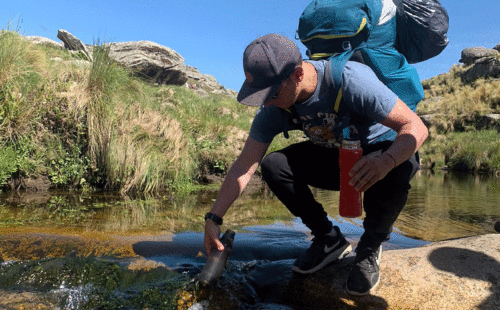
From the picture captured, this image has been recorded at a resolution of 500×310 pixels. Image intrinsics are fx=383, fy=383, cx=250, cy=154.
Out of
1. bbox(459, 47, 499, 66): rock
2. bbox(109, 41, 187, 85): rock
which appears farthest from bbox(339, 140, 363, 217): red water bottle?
bbox(459, 47, 499, 66): rock

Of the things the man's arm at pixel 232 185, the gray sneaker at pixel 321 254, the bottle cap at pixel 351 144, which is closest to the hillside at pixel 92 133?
the man's arm at pixel 232 185

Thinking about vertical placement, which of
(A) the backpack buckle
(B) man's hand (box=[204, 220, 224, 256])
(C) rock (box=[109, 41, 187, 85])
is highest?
(C) rock (box=[109, 41, 187, 85])

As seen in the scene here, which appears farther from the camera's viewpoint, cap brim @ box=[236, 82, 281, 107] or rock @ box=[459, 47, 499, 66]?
rock @ box=[459, 47, 499, 66]

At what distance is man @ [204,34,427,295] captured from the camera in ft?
6.27

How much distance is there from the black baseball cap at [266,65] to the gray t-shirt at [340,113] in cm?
24

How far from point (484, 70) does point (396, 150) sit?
4138 centimetres

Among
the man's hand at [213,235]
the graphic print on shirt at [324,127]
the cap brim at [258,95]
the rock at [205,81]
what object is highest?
the rock at [205,81]

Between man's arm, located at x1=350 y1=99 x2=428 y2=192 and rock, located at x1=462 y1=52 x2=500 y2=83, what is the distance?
129 feet

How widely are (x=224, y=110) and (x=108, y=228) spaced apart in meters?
8.25

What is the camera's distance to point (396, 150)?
1.89 meters

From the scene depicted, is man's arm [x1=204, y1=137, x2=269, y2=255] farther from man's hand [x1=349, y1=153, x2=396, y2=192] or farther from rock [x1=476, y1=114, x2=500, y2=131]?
rock [x1=476, y1=114, x2=500, y2=131]

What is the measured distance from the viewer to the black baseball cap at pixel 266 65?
1912 mm

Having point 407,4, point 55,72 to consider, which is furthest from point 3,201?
point 407,4

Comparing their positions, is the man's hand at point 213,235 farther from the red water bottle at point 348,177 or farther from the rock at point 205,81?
the rock at point 205,81
